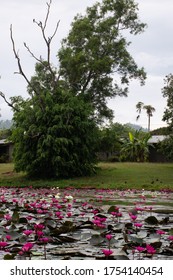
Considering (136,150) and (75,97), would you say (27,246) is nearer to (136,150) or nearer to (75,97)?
(75,97)

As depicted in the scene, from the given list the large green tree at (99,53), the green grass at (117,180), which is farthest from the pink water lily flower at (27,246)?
the large green tree at (99,53)

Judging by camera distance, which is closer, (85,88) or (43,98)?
(43,98)

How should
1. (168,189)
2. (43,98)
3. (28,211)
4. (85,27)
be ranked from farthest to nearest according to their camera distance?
(85,27) → (43,98) → (168,189) → (28,211)

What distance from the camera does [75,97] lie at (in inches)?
1035

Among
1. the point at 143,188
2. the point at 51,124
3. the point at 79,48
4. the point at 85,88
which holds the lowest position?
the point at 143,188

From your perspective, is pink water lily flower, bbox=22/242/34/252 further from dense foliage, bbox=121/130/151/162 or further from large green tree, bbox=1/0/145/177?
A: dense foliage, bbox=121/130/151/162

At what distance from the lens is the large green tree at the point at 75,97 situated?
2434 cm

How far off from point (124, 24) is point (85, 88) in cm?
528

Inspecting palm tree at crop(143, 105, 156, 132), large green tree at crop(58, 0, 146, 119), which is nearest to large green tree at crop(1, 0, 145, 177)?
large green tree at crop(58, 0, 146, 119)

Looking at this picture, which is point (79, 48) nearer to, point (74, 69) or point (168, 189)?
point (74, 69)

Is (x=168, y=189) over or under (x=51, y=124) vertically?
under

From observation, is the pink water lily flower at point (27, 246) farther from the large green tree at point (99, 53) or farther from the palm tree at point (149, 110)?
the palm tree at point (149, 110)
